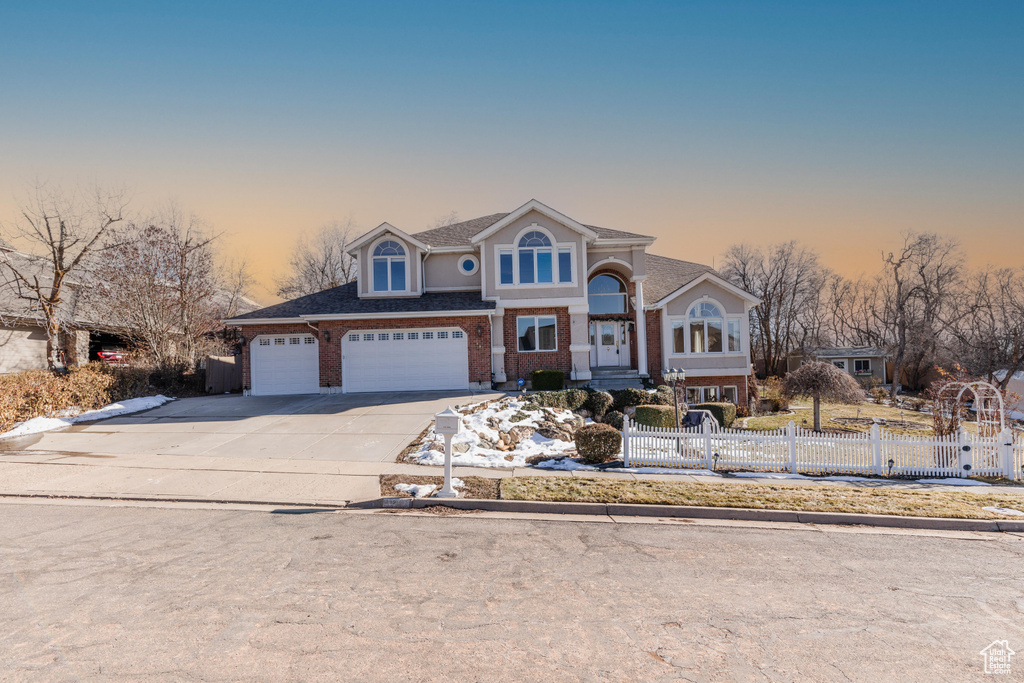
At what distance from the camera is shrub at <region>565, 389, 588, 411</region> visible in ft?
62.9

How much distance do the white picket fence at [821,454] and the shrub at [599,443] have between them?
0.85 ft

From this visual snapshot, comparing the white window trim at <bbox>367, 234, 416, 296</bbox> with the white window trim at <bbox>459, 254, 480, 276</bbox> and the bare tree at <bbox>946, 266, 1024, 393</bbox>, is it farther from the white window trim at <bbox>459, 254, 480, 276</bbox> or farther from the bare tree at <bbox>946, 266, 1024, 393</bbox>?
the bare tree at <bbox>946, 266, 1024, 393</bbox>

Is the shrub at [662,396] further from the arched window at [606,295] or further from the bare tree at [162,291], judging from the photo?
the bare tree at [162,291]

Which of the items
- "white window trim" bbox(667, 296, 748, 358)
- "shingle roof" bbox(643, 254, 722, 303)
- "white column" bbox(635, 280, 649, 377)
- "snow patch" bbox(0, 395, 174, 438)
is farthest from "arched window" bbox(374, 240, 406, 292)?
"white window trim" bbox(667, 296, 748, 358)

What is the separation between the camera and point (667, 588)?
577 cm

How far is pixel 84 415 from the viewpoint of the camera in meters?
16.9

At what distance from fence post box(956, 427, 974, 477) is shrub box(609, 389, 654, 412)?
912cm

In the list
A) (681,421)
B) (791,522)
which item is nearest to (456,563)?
(791,522)

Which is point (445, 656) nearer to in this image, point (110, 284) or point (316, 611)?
point (316, 611)

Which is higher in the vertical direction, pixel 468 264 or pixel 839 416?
pixel 468 264

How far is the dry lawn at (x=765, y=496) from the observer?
9.14 meters

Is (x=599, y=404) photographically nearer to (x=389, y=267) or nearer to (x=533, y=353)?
(x=533, y=353)

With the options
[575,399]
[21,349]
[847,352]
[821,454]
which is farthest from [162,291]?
[847,352]

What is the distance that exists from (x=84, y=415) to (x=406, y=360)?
34.2ft
